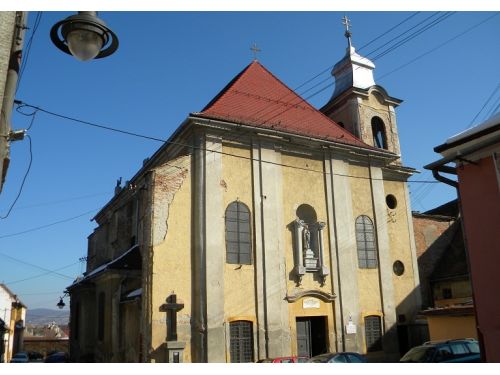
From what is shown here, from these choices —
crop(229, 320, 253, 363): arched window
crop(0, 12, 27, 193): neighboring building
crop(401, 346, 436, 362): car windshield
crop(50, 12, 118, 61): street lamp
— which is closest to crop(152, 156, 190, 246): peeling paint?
crop(229, 320, 253, 363): arched window

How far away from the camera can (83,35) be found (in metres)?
5.23

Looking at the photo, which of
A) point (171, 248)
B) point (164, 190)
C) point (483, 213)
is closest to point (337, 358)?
point (483, 213)

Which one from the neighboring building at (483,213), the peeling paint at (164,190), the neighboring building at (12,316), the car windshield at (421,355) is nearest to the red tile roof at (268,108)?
the peeling paint at (164,190)

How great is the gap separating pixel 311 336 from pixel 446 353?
6847 millimetres

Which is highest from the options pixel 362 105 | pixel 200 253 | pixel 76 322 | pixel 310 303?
pixel 362 105

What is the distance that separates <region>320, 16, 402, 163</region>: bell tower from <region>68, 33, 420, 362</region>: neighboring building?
2.44 ft

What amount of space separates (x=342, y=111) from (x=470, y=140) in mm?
15357

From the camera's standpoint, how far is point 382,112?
25.3 m

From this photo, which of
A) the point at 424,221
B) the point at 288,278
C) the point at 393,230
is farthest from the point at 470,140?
the point at 424,221

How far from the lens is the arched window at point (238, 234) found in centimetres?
1756

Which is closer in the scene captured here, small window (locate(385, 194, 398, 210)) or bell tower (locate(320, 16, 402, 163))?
small window (locate(385, 194, 398, 210))

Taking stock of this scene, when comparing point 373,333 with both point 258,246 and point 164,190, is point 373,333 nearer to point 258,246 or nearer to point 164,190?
point 258,246

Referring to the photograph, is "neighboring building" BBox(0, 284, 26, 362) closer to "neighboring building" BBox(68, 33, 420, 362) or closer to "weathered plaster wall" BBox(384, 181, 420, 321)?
"neighboring building" BBox(68, 33, 420, 362)

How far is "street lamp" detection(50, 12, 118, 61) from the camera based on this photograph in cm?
519
